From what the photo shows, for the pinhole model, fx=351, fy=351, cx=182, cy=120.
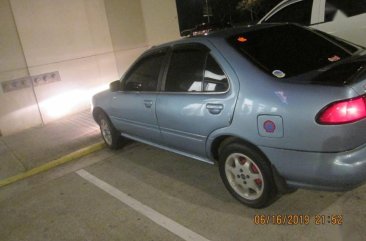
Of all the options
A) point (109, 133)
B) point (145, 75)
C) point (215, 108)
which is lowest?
point (109, 133)

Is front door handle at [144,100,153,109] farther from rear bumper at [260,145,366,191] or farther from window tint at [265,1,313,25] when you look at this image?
window tint at [265,1,313,25]

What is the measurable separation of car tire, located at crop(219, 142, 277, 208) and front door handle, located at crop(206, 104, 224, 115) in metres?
0.33

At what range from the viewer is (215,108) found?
325 cm

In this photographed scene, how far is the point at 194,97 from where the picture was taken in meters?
3.51

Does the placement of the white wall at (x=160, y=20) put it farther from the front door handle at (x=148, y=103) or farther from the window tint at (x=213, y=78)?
the window tint at (x=213, y=78)

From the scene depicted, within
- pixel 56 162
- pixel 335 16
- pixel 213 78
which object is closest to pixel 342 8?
pixel 335 16

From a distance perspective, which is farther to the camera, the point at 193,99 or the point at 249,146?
the point at 193,99

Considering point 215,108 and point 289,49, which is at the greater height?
point 289,49

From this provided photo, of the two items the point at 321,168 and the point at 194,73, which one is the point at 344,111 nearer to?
the point at 321,168

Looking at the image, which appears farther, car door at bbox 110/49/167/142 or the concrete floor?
car door at bbox 110/49/167/142

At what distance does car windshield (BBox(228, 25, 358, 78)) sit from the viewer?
10.0 feet

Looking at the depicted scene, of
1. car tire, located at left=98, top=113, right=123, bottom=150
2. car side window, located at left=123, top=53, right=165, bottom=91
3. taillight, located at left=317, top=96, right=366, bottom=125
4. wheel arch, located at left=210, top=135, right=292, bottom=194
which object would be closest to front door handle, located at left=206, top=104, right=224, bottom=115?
wheel arch, located at left=210, top=135, right=292, bottom=194

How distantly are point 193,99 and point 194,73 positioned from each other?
0.94 feet

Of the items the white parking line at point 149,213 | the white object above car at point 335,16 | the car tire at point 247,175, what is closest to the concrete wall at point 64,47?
the white parking line at point 149,213
